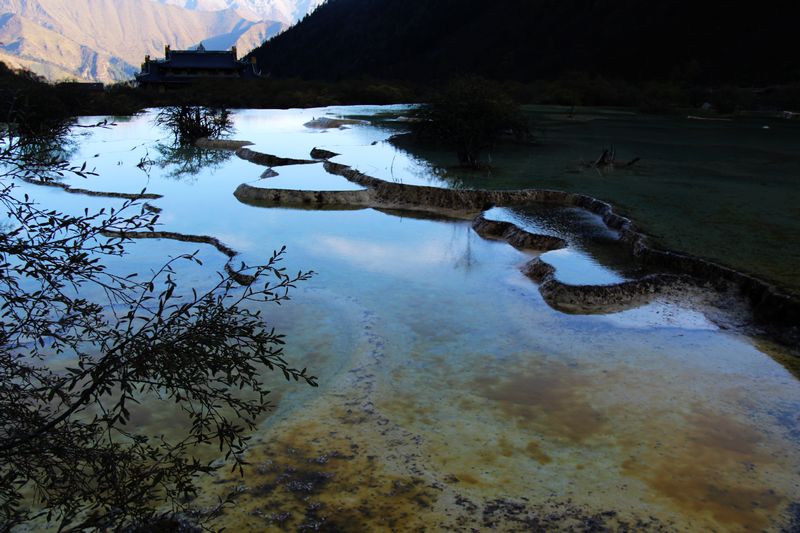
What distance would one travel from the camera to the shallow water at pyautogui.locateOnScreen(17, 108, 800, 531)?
3990mm

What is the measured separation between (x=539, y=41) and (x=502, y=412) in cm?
7602

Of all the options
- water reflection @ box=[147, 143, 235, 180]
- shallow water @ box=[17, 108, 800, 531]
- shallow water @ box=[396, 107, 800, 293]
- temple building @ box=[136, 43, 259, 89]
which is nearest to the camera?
shallow water @ box=[17, 108, 800, 531]

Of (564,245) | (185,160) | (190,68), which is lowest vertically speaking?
(564,245)

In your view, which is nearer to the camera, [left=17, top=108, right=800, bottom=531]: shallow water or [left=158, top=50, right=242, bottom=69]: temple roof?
[left=17, top=108, right=800, bottom=531]: shallow water

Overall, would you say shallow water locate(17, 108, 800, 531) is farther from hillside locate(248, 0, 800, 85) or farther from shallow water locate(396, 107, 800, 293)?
hillside locate(248, 0, 800, 85)

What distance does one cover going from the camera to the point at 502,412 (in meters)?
5.20

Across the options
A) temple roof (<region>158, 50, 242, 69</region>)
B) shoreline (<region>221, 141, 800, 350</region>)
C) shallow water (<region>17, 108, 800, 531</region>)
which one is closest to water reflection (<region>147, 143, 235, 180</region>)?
shoreline (<region>221, 141, 800, 350</region>)

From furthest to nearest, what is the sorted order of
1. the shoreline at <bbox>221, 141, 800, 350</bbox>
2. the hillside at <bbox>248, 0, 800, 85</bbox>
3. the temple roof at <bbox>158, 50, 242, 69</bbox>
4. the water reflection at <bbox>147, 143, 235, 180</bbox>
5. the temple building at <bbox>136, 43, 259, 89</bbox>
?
the temple roof at <bbox>158, 50, 242, 69</bbox>, the hillside at <bbox>248, 0, 800, 85</bbox>, the temple building at <bbox>136, 43, 259, 89</bbox>, the water reflection at <bbox>147, 143, 235, 180</bbox>, the shoreline at <bbox>221, 141, 800, 350</bbox>

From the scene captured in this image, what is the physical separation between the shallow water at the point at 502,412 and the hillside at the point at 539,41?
3490 centimetres

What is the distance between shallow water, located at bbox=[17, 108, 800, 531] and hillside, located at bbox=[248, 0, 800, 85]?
115 ft

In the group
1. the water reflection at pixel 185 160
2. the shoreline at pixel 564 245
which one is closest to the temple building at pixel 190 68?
the water reflection at pixel 185 160

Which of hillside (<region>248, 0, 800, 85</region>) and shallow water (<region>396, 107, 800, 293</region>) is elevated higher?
hillside (<region>248, 0, 800, 85</region>)

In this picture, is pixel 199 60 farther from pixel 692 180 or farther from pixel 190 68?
pixel 692 180

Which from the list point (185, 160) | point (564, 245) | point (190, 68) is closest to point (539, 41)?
point (190, 68)
